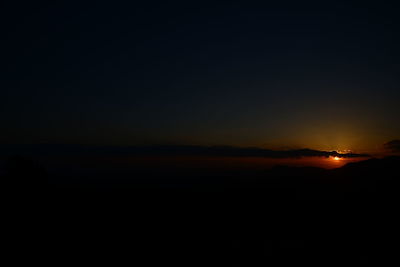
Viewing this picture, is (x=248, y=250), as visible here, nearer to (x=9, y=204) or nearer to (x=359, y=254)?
(x=359, y=254)

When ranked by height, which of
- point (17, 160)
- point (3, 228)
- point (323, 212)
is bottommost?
point (323, 212)

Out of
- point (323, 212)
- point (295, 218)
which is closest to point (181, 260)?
point (295, 218)

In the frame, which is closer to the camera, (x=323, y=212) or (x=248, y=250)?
(x=248, y=250)

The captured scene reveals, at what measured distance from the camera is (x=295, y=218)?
133 feet

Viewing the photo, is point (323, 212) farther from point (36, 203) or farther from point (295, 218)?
point (36, 203)

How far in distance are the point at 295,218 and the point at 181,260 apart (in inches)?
941

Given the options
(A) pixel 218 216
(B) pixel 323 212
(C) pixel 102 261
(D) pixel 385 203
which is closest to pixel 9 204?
(C) pixel 102 261

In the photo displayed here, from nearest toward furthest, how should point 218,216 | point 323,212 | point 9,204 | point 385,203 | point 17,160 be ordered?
point 9,204, point 218,216, point 17,160, point 323,212, point 385,203

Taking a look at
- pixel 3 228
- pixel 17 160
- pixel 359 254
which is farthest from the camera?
pixel 17 160

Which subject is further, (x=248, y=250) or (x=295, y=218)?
(x=295, y=218)

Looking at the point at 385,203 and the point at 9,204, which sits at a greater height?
the point at 9,204

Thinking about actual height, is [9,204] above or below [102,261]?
above

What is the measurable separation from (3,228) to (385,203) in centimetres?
6132

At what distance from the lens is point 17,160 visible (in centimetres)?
4206
